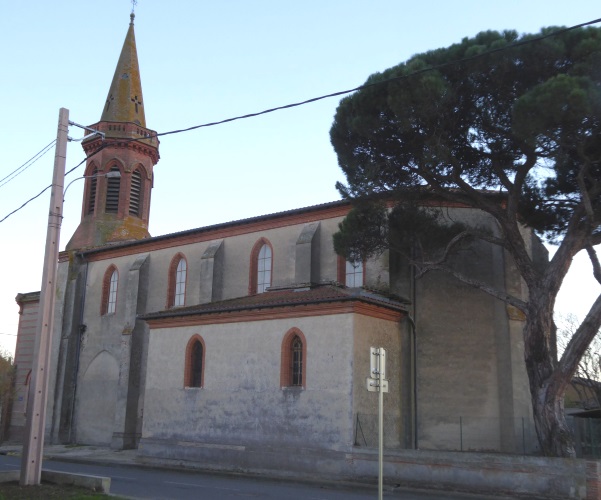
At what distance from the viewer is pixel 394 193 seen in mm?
20156

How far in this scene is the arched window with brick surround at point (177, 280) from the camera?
3050 centimetres

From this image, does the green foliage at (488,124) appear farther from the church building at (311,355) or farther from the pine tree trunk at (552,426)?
the pine tree trunk at (552,426)

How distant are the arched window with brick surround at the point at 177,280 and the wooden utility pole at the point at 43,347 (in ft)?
54.4

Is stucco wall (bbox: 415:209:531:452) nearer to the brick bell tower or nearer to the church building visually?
the church building

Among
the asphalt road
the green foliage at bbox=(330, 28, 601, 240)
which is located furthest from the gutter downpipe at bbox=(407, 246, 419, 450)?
the asphalt road

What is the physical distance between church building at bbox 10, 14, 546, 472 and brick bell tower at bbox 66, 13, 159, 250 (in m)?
7.03

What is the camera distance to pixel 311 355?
20.6 m

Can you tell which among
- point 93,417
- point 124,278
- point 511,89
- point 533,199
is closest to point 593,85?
point 511,89

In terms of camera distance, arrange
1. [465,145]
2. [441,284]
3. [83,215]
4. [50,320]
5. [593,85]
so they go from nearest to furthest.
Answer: [50,320], [593,85], [465,145], [441,284], [83,215]

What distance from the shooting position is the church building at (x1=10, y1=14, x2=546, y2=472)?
20.1m

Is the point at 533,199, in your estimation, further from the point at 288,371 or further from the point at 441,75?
the point at 288,371

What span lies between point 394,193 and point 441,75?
158 inches

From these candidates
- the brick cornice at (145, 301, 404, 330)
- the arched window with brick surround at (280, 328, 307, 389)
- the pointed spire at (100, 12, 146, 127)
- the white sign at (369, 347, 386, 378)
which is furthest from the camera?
the pointed spire at (100, 12, 146, 127)

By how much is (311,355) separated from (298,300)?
6.06 feet
